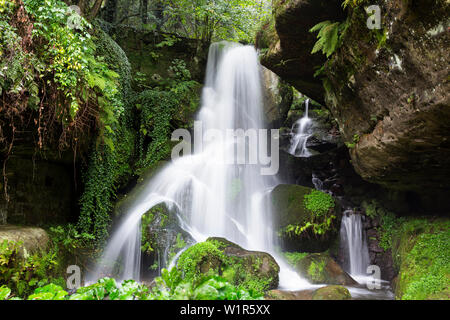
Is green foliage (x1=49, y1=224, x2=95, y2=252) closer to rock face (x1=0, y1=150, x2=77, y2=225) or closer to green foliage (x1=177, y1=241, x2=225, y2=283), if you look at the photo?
rock face (x1=0, y1=150, x2=77, y2=225)

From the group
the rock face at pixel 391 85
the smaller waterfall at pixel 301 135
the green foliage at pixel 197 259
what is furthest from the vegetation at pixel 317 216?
the smaller waterfall at pixel 301 135

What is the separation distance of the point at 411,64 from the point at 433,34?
552 millimetres

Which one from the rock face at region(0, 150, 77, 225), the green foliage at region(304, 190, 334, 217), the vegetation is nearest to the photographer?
the rock face at region(0, 150, 77, 225)

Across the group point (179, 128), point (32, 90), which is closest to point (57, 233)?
point (32, 90)

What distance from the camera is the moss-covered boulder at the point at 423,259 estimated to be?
4785mm

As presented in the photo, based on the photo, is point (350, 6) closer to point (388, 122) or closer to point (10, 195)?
→ point (388, 122)

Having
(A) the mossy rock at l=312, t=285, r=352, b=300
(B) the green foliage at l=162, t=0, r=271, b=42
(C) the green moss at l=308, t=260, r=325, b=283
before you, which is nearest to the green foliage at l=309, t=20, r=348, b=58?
(A) the mossy rock at l=312, t=285, r=352, b=300

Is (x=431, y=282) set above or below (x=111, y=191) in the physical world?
below

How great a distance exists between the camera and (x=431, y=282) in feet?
16.0

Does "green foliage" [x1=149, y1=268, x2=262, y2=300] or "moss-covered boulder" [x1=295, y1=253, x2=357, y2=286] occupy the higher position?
"green foliage" [x1=149, y1=268, x2=262, y2=300]

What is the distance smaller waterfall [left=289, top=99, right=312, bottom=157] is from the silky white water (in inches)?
64.5

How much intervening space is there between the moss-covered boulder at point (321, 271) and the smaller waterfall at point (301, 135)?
514 cm

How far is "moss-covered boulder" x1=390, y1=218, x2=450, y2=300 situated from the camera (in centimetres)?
479

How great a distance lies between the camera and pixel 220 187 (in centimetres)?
994
